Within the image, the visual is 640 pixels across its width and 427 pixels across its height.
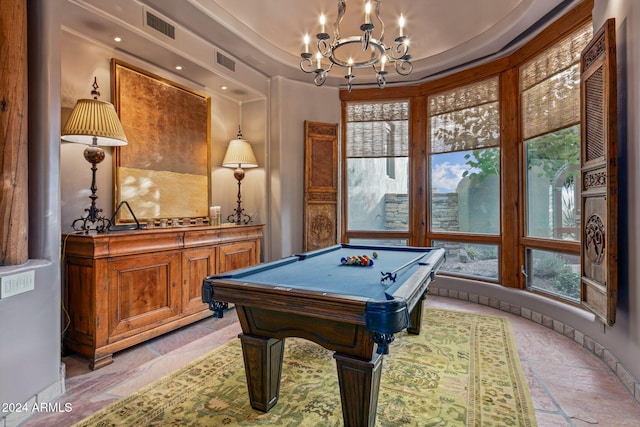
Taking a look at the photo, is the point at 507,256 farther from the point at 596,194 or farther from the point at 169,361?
the point at 169,361

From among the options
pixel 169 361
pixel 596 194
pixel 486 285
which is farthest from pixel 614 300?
pixel 169 361

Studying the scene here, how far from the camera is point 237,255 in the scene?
152 inches

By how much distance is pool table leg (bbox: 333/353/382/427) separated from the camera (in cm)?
155

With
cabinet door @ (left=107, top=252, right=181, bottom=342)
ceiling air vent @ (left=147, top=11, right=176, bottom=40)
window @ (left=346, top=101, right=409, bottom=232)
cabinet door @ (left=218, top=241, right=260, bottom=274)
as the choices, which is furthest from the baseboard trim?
window @ (left=346, top=101, right=409, bottom=232)

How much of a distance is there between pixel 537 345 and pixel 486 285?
128 centimetres

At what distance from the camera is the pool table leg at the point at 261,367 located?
1883 millimetres

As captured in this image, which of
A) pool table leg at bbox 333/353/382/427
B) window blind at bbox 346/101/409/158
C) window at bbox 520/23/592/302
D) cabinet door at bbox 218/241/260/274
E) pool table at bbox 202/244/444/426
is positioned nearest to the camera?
pool table at bbox 202/244/444/426

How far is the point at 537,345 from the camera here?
9.59 feet

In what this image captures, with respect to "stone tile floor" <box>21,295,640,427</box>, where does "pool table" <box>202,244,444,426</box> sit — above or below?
above

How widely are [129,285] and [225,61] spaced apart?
2.71 m

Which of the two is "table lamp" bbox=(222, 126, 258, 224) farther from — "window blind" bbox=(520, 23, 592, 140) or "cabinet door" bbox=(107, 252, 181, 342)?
"window blind" bbox=(520, 23, 592, 140)

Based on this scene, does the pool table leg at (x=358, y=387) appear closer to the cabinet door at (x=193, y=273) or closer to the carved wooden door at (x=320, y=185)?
the cabinet door at (x=193, y=273)

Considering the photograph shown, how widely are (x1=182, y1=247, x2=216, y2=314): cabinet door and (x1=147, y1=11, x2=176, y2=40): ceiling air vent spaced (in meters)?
2.12

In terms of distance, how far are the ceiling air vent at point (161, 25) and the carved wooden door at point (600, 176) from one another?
3.62 meters
